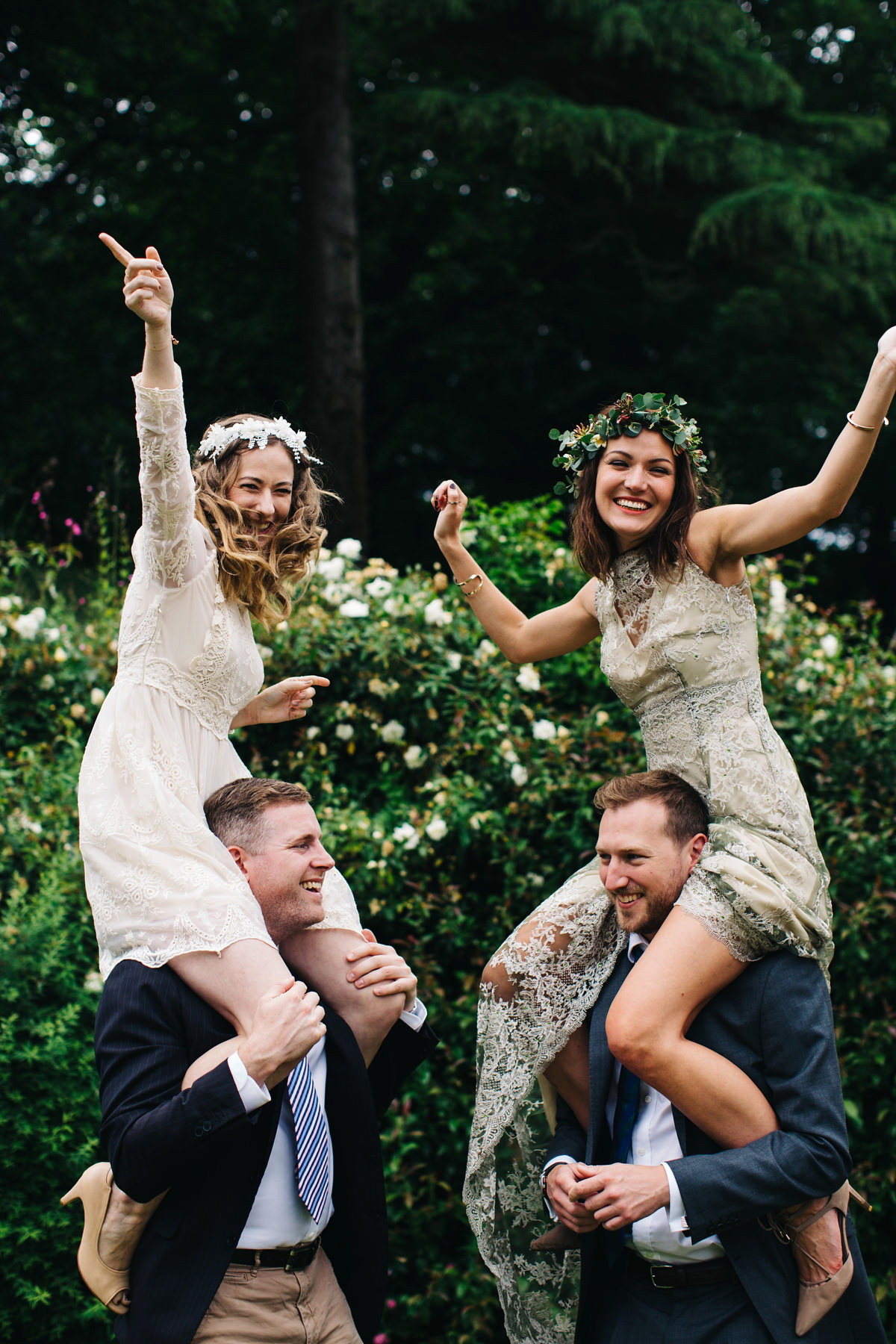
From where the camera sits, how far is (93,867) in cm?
291

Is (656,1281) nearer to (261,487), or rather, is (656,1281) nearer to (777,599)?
(261,487)

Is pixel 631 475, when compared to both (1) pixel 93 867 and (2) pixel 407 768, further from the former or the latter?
(2) pixel 407 768

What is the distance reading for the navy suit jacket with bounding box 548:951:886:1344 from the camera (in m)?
2.75

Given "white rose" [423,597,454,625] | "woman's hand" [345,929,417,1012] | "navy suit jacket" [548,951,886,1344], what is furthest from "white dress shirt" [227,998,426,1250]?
"white rose" [423,597,454,625]

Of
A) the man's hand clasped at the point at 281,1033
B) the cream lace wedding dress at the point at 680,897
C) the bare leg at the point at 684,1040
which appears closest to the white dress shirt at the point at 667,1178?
the bare leg at the point at 684,1040

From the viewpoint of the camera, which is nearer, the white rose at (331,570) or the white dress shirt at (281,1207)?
the white dress shirt at (281,1207)

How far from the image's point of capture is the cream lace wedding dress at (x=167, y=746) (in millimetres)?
2822

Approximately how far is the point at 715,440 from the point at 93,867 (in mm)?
11627

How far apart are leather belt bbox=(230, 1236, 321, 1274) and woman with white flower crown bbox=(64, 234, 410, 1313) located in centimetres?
24

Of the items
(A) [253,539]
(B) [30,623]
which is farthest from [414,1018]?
(B) [30,623]

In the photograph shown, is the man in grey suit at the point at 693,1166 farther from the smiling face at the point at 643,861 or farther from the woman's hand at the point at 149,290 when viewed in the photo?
the woman's hand at the point at 149,290

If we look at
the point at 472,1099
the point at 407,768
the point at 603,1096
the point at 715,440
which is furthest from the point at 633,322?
the point at 603,1096

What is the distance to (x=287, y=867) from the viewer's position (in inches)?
120

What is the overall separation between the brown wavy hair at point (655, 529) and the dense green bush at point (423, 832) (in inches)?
53.8
